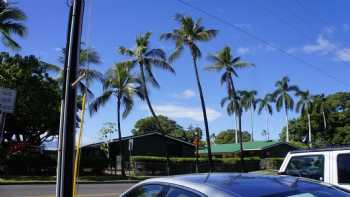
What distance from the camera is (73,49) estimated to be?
739 centimetres

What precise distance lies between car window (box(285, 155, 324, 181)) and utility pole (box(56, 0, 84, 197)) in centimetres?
400

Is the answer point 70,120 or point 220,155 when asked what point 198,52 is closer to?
point 220,155

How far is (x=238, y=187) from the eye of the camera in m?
4.02

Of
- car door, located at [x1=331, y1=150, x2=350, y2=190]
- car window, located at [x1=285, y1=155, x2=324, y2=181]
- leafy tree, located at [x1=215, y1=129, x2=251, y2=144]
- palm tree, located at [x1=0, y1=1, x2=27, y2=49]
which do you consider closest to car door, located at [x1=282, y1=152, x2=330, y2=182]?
car window, located at [x1=285, y1=155, x2=324, y2=181]

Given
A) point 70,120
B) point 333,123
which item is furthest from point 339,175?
point 333,123

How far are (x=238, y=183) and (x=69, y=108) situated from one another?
11.9ft

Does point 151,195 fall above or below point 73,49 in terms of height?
below

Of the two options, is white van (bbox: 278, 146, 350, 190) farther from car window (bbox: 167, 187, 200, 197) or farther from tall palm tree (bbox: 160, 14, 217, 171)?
tall palm tree (bbox: 160, 14, 217, 171)

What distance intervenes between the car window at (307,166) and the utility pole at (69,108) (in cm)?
400

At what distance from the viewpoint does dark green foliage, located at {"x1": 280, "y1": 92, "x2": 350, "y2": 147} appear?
307ft

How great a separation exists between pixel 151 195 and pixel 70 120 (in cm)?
269

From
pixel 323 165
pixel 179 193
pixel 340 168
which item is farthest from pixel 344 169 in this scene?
pixel 179 193

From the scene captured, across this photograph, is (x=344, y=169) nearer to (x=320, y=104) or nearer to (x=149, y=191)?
(x=149, y=191)

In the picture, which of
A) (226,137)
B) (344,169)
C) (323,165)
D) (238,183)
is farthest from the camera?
(226,137)
